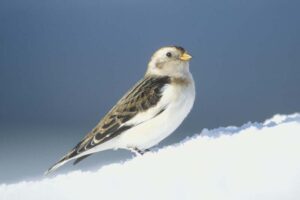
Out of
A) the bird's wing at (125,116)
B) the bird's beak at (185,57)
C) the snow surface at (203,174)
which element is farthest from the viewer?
the bird's beak at (185,57)

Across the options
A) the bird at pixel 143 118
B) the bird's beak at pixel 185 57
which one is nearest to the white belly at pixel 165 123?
the bird at pixel 143 118

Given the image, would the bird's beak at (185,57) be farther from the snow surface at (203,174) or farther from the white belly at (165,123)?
the snow surface at (203,174)

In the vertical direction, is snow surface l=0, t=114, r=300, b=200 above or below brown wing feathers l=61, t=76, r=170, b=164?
below

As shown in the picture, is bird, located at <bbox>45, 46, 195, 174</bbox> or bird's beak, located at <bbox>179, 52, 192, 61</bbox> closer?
bird, located at <bbox>45, 46, 195, 174</bbox>

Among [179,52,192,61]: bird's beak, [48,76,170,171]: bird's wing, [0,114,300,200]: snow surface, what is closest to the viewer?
[0,114,300,200]: snow surface

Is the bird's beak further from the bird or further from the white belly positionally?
the white belly

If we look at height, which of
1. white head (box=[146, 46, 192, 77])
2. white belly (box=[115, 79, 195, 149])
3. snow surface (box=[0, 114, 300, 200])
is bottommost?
snow surface (box=[0, 114, 300, 200])

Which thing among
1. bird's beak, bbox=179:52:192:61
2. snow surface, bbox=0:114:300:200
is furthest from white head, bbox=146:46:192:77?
snow surface, bbox=0:114:300:200

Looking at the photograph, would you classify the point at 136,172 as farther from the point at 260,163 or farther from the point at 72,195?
the point at 260,163
